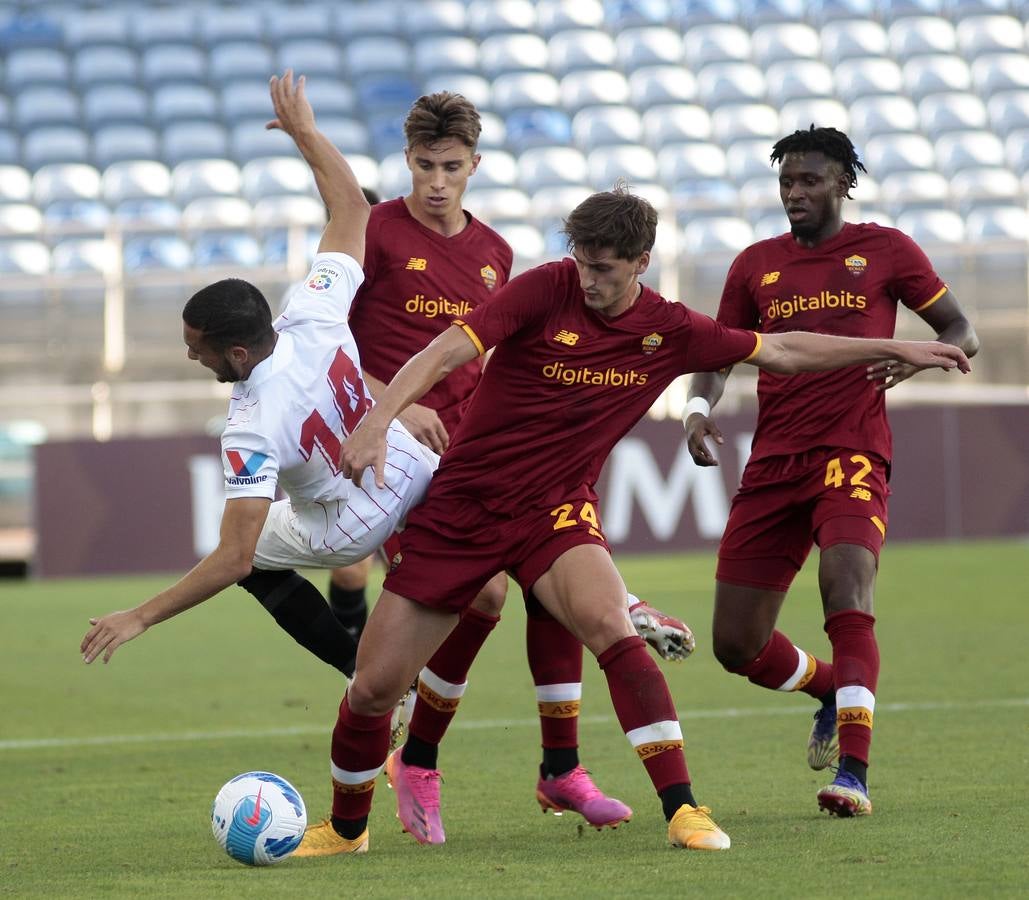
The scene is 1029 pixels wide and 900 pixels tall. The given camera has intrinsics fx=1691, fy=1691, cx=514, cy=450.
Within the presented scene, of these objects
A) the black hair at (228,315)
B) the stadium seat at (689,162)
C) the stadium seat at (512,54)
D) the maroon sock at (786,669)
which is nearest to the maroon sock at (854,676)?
the maroon sock at (786,669)

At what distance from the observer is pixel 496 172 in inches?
917

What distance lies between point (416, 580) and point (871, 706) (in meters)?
1.39

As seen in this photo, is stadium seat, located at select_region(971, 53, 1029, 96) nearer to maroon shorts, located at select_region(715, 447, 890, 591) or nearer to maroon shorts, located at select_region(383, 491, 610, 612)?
maroon shorts, located at select_region(715, 447, 890, 591)

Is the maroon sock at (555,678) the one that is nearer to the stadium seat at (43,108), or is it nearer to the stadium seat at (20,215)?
the stadium seat at (20,215)

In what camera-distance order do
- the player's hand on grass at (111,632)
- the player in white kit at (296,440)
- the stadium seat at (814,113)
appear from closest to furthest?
the player's hand on grass at (111,632), the player in white kit at (296,440), the stadium seat at (814,113)

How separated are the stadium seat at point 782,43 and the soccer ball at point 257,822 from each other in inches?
896

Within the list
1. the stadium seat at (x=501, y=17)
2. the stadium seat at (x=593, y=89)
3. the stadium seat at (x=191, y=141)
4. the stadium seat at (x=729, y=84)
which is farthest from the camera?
the stadium seat at (x=501, y=17)

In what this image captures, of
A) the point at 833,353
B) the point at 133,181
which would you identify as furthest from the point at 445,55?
the point at 833,353

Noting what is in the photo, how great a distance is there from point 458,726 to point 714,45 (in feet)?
66.8

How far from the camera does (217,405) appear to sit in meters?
18.5

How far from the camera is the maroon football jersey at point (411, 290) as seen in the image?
5508 mm

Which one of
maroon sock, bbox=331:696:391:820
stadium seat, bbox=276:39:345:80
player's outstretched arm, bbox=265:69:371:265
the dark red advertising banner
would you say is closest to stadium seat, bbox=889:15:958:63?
stadium seat, bbox=276:39:345:80

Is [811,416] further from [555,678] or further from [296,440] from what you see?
[296,440]

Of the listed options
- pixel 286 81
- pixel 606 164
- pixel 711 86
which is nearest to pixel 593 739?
pixel 286 81
